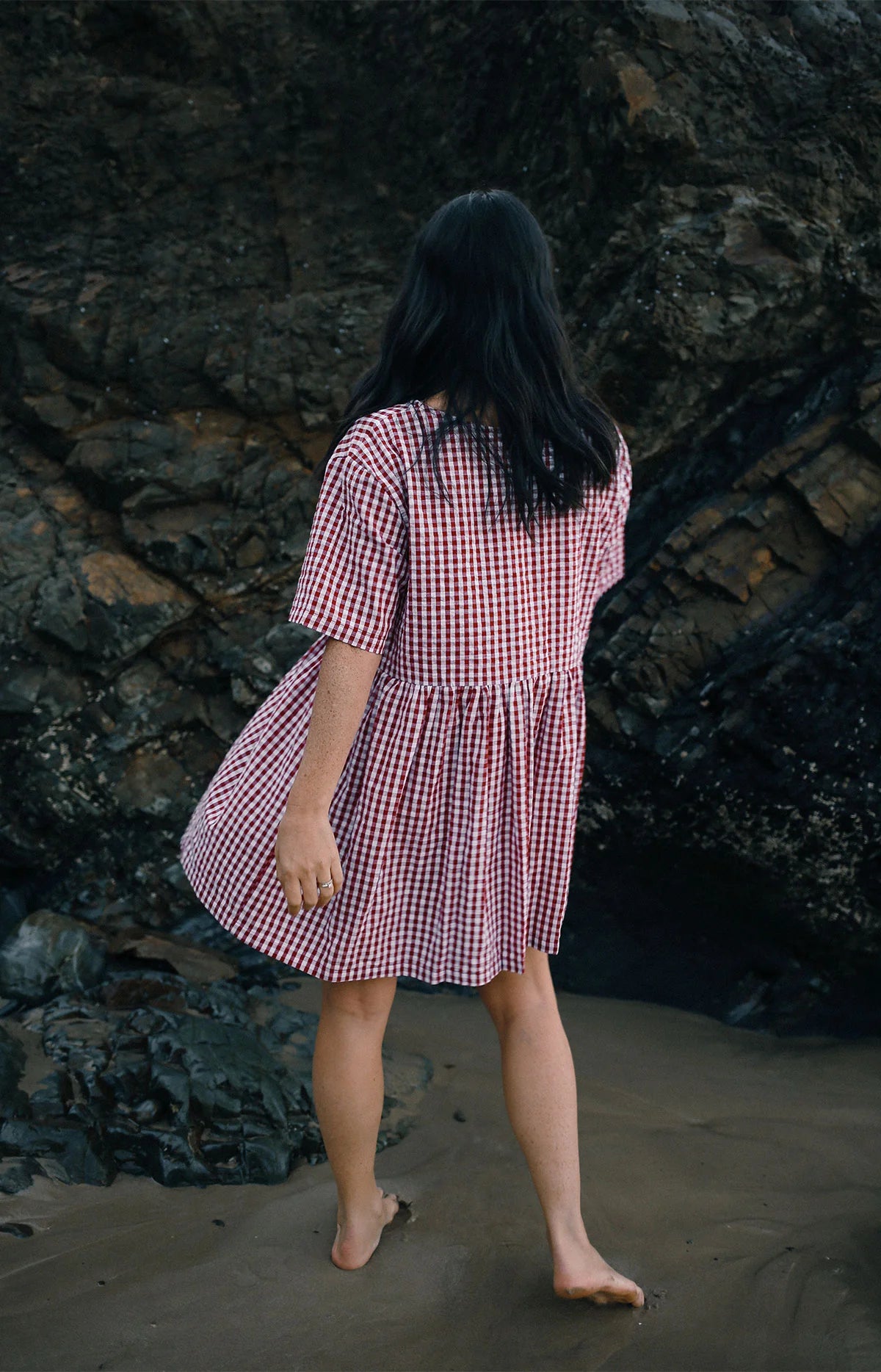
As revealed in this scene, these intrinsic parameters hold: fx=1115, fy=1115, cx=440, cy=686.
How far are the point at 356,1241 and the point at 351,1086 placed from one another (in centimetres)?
32

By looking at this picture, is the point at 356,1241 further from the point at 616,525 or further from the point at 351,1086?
the point at 616,525

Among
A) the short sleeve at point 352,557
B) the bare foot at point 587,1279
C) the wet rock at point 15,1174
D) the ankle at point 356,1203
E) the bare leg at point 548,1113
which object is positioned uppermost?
the short sleeve at point 352,557

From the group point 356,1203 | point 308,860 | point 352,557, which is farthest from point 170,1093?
point 352,557

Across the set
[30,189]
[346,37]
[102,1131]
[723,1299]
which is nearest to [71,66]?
[30,189]

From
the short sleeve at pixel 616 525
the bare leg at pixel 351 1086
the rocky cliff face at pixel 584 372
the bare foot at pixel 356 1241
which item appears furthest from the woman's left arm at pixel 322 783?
the rocky cliff face at pixel 584 372

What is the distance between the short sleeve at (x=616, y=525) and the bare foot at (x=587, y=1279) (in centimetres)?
122

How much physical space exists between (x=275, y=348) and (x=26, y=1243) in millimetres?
2683

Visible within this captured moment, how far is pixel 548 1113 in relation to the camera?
6.57 feet

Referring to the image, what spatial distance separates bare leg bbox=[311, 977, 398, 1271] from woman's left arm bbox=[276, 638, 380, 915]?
1.02ft

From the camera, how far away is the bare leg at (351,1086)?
2029mm

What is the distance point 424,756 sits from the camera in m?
1.93

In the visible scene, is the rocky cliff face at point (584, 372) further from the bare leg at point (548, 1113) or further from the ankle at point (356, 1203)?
the ankle at point (356, 1203)

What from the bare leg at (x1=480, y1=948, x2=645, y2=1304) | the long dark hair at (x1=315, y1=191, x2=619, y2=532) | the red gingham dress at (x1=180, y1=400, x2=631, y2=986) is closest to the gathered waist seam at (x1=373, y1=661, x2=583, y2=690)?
the red gingham dress at (x1=180, y1=400, x2=631, y2=986)

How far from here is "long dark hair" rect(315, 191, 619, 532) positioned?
183 centimetres
